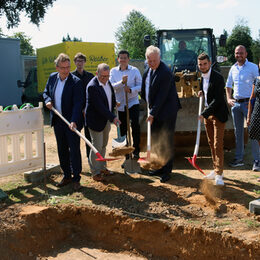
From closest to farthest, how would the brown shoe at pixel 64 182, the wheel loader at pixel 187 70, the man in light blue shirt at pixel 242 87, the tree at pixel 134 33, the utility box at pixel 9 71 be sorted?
the brown shoe at pixel 64 182 < the man in light blue shirt at pixel 242 87 < the wheel loader at pixel 187 70 < the utility box at pixel 9 71 < the tree at pixel 134 33

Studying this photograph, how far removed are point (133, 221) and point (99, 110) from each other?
1.79 m

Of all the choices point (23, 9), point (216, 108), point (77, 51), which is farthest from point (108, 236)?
point (23, 9)

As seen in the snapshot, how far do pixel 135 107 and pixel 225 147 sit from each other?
7.22 feet

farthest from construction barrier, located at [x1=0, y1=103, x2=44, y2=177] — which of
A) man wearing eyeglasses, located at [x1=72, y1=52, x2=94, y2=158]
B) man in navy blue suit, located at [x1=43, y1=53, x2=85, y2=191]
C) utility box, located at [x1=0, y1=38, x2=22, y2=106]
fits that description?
utility box, located at [x1=0, y1=38, x2=22, y2=106]

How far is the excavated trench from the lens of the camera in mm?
4055

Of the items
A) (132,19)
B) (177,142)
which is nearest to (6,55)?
(177,142)

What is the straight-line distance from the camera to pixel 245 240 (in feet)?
12.6

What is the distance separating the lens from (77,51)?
1492 cm

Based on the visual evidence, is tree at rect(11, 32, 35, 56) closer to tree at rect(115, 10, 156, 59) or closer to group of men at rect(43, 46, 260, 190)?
tree at rect(115, 10, 156, 59)

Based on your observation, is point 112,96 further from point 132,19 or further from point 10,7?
point 132,19

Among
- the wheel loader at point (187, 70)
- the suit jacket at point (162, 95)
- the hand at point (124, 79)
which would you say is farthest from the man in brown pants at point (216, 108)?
the wheel loader at point (187, 70)

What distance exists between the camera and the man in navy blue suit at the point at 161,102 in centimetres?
547

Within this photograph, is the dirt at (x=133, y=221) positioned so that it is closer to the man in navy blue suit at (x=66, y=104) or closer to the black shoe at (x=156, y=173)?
the black shoe at (x=156, y=173)

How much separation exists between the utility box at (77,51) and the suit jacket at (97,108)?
30.7 feet
